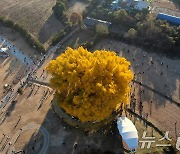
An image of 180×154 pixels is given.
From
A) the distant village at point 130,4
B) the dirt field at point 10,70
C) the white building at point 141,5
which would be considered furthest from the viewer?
the distant village at point 130,4

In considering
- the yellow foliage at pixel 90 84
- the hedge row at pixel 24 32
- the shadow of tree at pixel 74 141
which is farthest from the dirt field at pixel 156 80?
the hedge row at pixel 24 32

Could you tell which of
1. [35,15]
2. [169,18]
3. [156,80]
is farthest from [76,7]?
[156,80]

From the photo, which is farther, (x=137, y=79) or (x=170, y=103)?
(x=137, y=79)

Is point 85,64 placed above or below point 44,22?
above

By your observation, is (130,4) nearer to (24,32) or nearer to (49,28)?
(49,28)

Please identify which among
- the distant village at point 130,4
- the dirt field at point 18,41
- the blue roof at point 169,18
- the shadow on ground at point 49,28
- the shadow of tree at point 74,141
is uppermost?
the distant village at point 130,4

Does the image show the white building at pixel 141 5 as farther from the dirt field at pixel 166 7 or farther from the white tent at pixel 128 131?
the white tent at pixel 128 131

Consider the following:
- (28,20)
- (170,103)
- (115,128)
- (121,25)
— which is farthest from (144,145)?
(28,20)

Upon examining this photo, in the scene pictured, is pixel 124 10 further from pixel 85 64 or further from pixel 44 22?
pixel 85 64
